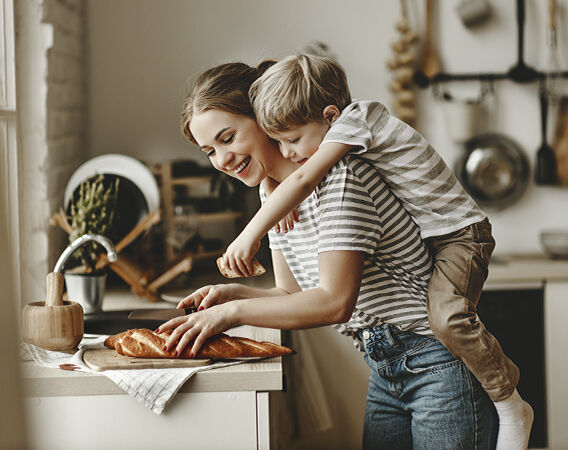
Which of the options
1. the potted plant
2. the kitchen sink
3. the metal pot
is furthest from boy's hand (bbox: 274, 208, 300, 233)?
the metal pot

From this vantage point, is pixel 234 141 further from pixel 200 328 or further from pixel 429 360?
pixel 429 360

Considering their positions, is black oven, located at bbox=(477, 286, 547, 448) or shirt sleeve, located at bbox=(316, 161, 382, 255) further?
black oven, located at bbox=(477, 286, 547, 448)

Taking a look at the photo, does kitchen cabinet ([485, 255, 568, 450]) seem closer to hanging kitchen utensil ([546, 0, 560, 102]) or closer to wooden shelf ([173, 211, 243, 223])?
hanging kitchen utensil ([546, 0, 560, 102])

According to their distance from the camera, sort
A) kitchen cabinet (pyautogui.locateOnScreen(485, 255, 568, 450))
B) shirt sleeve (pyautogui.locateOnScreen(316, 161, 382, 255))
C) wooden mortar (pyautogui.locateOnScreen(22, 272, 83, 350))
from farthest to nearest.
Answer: kitchen cabinet (pyautogui.locateOnScreen(485, 255, 568, 450)) → wooden mortar (pyautogui.locateOnScreen(22, 272, 83, 350)) → shirt sleeve (pyautogui.locateOnScreen(316, 161, 382, 255))

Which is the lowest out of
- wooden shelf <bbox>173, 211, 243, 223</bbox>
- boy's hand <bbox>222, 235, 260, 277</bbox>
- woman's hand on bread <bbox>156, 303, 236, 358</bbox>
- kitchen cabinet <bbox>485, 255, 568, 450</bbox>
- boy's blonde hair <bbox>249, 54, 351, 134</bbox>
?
kitchen cabinet <bbox>485, 255, 568, 450</bbox>

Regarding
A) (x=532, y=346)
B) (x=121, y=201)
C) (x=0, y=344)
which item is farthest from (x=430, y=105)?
(x=0, y=344)

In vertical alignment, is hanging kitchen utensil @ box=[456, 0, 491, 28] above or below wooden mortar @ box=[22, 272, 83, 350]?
above

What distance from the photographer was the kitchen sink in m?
1.56

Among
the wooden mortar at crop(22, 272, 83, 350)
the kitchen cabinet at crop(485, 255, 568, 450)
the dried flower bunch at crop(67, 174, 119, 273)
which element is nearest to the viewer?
the wooden mortar at crop(22, 272, 83, 350)

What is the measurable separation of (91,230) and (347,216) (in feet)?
3.57

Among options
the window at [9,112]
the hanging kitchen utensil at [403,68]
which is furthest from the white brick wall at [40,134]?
the hanging kitchen utensil at [403,68]

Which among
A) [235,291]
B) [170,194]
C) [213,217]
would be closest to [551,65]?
[213,217]

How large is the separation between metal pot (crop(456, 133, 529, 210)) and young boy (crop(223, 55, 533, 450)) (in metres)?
1.66

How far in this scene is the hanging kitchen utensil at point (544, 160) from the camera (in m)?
2.87
